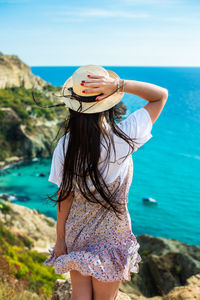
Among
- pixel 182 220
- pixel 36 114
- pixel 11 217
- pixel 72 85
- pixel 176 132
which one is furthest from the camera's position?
pixel 176 132

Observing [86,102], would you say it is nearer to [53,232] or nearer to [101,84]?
[101,84]

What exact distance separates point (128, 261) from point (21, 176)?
118 ft

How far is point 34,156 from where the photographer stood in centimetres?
4175

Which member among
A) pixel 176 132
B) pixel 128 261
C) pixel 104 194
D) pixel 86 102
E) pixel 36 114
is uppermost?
pixel 86 102

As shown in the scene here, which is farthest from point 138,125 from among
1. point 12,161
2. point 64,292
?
point 12,161

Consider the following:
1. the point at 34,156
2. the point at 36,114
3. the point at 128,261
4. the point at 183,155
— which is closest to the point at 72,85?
the point at 128,261

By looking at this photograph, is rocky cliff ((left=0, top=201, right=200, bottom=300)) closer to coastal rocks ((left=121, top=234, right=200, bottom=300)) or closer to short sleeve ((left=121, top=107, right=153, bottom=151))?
coastal rocks ((left=121, top=234, right=200, bottom=300))

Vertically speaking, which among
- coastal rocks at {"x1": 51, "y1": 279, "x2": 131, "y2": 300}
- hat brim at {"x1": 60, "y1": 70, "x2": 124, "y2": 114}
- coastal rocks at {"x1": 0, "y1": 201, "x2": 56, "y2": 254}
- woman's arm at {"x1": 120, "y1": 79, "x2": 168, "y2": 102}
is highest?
woman's arm at {"x1": 120, "y1": 79, "x2": 168, "y2": 102}

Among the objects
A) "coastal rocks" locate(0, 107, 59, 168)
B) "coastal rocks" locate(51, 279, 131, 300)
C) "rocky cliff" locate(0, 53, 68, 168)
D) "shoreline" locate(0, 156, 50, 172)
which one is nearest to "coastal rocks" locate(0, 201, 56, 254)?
"coastal rocks" locate(51, 279, 131, 300)

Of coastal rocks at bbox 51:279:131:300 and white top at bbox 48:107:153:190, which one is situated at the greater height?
white top at bbox 48:107:153:190

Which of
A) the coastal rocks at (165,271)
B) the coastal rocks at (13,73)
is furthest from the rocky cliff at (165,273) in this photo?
the coastal rocks at (13,73)

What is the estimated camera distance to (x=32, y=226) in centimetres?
1994

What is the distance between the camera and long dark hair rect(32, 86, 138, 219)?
6.15 ft

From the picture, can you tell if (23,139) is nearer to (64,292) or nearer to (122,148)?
(64,292)
